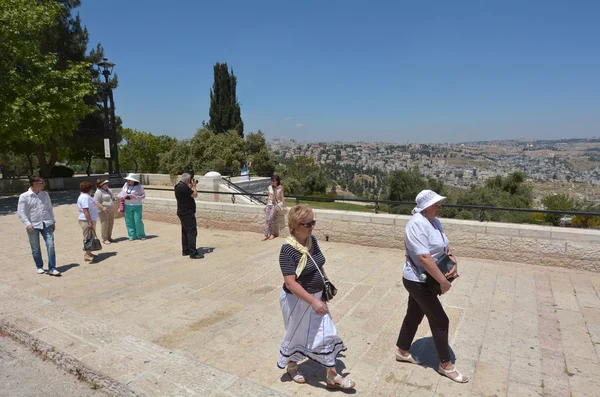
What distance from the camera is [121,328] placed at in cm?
408

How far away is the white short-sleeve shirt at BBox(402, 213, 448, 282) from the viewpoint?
2865mm

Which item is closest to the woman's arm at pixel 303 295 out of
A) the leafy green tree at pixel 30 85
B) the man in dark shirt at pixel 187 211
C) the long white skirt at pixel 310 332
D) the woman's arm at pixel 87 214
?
the long white skirt at pixel 310 332

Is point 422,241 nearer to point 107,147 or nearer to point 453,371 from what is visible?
point 453,371

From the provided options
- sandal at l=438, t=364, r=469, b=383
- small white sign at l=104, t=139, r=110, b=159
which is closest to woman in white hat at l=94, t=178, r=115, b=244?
small white sign at l=104, t=139, r=110, b=159

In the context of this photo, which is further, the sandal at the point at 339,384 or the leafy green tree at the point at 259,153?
the leafy green tree at the point at 259,153

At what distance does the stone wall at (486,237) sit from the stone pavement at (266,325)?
23 centimetres

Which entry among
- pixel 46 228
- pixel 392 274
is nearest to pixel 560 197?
pixel 392 274

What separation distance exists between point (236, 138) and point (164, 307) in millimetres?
27076

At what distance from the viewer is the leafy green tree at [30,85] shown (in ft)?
45.1

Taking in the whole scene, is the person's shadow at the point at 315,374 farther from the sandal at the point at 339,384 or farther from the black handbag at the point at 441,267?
the black handbag at the point at 441,267

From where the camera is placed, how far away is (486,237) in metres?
6.41

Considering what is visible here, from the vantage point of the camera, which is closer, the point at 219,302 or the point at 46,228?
the point at 219,302

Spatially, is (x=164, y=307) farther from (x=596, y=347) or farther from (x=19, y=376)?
(x=596, y=347)

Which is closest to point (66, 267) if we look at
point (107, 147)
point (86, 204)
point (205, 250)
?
point (86, 204)
